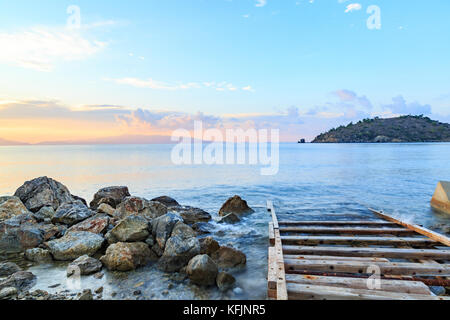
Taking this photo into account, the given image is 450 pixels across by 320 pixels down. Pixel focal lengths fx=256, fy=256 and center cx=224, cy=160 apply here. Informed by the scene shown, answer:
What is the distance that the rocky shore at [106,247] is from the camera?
19.9ft

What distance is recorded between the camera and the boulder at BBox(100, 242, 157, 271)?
6785mm

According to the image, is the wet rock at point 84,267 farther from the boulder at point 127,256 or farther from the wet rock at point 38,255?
the wet rock at point 38,255

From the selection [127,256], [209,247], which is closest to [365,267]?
[209,247]

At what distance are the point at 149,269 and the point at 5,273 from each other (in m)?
3.49

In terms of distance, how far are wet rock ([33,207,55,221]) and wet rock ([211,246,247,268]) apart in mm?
7487

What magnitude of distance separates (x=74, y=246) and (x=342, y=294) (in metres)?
7.23

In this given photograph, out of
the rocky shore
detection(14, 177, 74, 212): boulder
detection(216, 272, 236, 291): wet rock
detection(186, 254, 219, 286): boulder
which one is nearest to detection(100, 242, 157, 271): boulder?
the rocky shore

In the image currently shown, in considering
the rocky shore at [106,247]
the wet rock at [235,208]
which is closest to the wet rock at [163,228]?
the rocky shore at [106,247]

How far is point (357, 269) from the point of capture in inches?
232

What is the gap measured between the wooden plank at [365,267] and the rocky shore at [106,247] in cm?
175

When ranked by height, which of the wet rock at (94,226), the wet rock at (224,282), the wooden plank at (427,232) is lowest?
the wet rock at (224,282)

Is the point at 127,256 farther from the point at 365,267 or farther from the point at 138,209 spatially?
the point at 365,267

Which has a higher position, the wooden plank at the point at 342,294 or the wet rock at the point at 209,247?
the wooden plank at the point at 342,294

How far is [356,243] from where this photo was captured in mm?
8258
